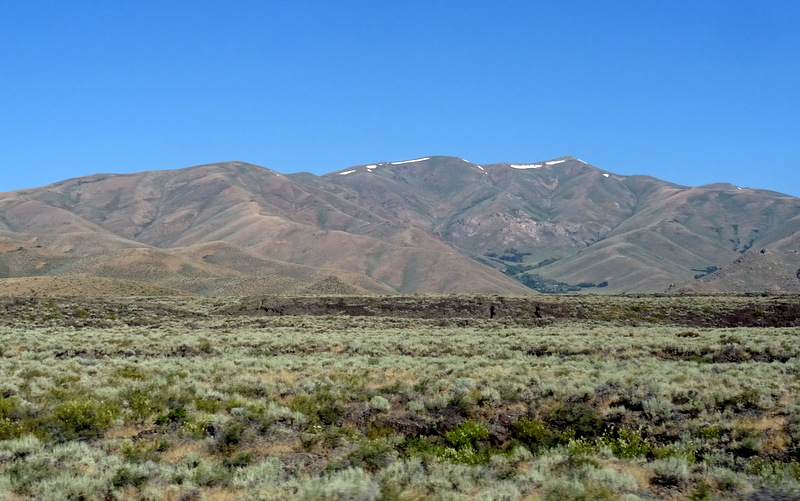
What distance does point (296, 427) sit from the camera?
1584 cm

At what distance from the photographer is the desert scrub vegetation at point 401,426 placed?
1123cm

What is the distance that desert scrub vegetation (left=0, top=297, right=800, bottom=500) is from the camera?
11.2 m

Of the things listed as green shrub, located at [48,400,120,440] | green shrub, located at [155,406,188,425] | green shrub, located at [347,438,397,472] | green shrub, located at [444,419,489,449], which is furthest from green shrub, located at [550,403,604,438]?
green shrub, located at [48,400,120,440]

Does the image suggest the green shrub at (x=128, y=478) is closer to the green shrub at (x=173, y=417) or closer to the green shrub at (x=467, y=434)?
the green shrub at (x=173, y=417)

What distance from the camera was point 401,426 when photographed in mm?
16375

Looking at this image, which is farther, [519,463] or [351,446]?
[351,446]

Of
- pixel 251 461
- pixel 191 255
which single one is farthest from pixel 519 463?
pixel 191 255

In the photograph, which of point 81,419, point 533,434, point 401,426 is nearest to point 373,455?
point 401,426

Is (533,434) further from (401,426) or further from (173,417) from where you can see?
(173,417)

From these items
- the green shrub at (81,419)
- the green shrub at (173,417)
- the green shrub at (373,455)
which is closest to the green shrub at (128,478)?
the green shrub at (81,419)

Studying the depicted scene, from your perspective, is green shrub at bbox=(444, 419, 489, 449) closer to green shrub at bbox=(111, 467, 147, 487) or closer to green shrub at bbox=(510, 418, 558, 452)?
green shrub at bbox=(510, 418, 558, 452)

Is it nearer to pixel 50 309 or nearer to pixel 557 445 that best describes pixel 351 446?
pixel 557 445

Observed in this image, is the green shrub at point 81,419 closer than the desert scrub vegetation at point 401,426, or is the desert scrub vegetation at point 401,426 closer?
the desert scrub vegetation at point 401,426

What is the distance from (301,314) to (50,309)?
1853 cm
